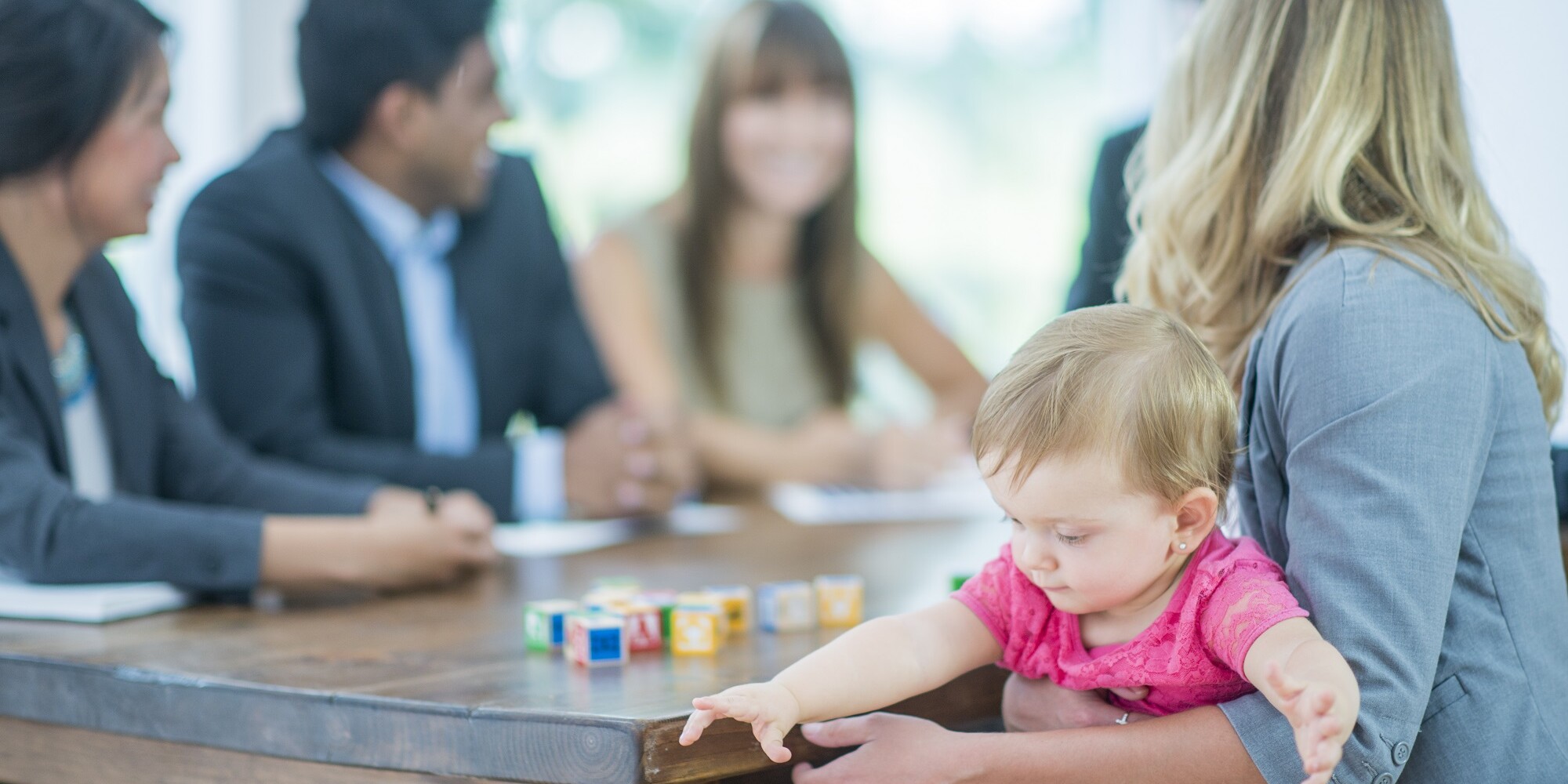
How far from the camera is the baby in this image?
37.0 inches

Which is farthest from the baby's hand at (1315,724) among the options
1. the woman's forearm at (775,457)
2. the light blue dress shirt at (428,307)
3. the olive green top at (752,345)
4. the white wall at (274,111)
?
the white wall at (274,111)

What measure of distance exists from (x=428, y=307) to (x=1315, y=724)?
2.18 metres

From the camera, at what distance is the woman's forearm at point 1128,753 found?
3.27 feet

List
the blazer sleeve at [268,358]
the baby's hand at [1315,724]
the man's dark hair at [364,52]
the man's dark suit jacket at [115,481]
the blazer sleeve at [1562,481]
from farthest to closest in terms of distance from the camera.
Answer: the man's dark hair at [364,52] → the blazer sleeve at [268,358] → the blazer sleeve at [1562,481] → the man's dark suit jacket at [115,481] → the baby's hand at [1315,724]

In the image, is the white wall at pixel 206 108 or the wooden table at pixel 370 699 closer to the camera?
the wooden table at pixel 370 699

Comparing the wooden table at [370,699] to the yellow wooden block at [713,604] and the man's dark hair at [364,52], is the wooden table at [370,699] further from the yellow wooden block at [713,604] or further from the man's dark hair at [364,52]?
the man's dark hair at [364,52]

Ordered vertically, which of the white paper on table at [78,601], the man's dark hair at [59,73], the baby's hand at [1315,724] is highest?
the man's dark hair at [59,73]

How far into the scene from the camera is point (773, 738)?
946 mm

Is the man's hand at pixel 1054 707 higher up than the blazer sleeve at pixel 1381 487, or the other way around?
the blazer sleeve at pixel 1381 487

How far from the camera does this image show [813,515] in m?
2.35

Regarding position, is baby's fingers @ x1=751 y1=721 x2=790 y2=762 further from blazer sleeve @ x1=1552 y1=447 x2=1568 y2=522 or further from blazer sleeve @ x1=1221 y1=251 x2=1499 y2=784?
blazer sleeve @ x1=1552 y1=447 x2=1568 y2=522

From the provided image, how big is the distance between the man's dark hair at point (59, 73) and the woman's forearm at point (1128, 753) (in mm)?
1337

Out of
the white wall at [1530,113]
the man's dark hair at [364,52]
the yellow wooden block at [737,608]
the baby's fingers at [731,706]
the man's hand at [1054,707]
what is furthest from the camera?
the white wall at [1530,113]

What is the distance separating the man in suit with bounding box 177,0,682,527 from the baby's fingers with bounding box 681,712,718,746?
4.64 feet
